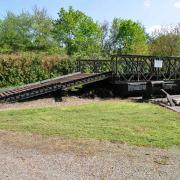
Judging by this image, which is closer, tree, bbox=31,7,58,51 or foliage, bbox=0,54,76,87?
foliage, bbox=0,54,76,87

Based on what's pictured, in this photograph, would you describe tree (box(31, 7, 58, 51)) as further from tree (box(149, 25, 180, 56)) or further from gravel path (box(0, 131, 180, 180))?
gravel path (box(0, 131, 180, 180))

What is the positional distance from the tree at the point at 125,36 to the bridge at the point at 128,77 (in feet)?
101

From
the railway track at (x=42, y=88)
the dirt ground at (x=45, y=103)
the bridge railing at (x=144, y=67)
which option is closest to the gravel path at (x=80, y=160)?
the dirt ground at (x=45, y=103)

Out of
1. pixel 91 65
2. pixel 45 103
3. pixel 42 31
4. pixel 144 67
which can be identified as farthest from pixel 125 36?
pixel 45 103

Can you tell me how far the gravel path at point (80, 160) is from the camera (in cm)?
667

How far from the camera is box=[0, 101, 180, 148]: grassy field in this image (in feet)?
32.0

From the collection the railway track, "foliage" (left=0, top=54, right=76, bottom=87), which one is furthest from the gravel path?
"foliage" (left=0, top=54, right=76, bottom=87)

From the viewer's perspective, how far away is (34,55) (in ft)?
75.0

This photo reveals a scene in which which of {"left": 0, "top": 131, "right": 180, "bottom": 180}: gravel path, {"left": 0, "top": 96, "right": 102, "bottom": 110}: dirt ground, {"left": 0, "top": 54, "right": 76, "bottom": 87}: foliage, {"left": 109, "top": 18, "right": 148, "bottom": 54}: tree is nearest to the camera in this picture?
{"left": 0, "top": 131, "right": 180, "bottom": 180}: gravel path

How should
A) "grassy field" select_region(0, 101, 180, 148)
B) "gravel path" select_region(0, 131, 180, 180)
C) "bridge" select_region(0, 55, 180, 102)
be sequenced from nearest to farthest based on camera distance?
"gravel path" select_region(0, 131, 180, 180) < "grassy field" select_region(0, 101, 180, 148) < "bridge" select_region(0, 55, 180, 102)

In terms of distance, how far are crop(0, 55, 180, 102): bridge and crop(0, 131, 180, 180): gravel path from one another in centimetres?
827

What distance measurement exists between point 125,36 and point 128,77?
137ft

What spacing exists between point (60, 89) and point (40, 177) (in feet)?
38.6

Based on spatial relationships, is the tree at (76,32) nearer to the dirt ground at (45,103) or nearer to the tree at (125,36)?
the tree at (125,36)
